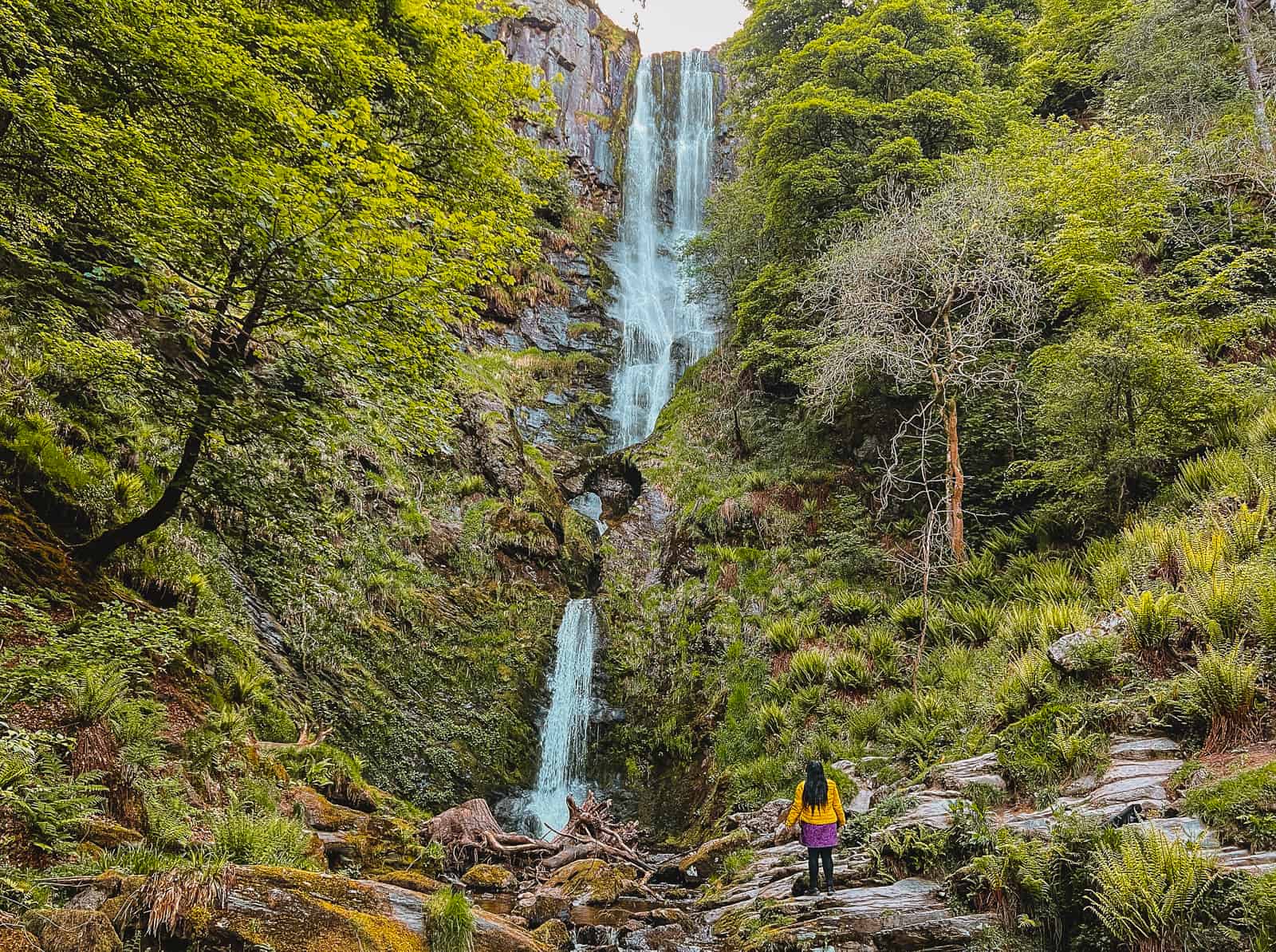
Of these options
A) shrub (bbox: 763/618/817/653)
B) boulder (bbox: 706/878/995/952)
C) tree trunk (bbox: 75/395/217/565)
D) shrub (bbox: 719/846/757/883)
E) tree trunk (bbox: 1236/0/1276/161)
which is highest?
tree trunk (bbox: 1236/0/1276/161)

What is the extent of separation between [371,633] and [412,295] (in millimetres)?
8344

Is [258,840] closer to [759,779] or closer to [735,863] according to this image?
[735,863]

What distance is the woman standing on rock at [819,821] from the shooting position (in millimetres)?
6270

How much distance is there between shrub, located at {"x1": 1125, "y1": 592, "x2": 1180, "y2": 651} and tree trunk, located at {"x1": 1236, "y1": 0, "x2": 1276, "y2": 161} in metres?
11.3

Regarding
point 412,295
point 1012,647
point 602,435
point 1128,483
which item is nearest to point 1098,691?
point 1012,647

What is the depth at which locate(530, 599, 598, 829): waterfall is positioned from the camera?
44.9ft

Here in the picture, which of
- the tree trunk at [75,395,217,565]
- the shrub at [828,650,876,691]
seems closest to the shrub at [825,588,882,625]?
the shrub at [828,650,876,691]

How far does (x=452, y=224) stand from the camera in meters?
6.12

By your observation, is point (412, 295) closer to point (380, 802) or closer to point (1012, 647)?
point (380, 802)

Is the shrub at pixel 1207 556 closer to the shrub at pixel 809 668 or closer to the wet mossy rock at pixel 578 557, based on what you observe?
the shrub at pixel 809 668

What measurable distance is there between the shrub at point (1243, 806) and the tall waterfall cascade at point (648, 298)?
37.0ft

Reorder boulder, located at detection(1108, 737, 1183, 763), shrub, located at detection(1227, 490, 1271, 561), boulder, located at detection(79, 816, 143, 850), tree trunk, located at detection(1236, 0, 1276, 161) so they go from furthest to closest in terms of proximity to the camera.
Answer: tree trunk, located at detection(1236, 0, 1276, 161) → shrub, located at detection(1227, 490, 1271, 561) → boulder, located at detection(1108, 737, 1183, 763) → boulder, located at detection(79, 816, 143, 850)

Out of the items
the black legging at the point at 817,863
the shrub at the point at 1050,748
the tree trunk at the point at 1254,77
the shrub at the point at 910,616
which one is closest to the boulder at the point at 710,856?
the black legging at the point at 817,863

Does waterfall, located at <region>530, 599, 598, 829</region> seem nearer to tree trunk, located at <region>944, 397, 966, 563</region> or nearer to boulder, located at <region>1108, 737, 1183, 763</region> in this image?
tree trunk, located at <region>944, 397, 966, 563</region>
